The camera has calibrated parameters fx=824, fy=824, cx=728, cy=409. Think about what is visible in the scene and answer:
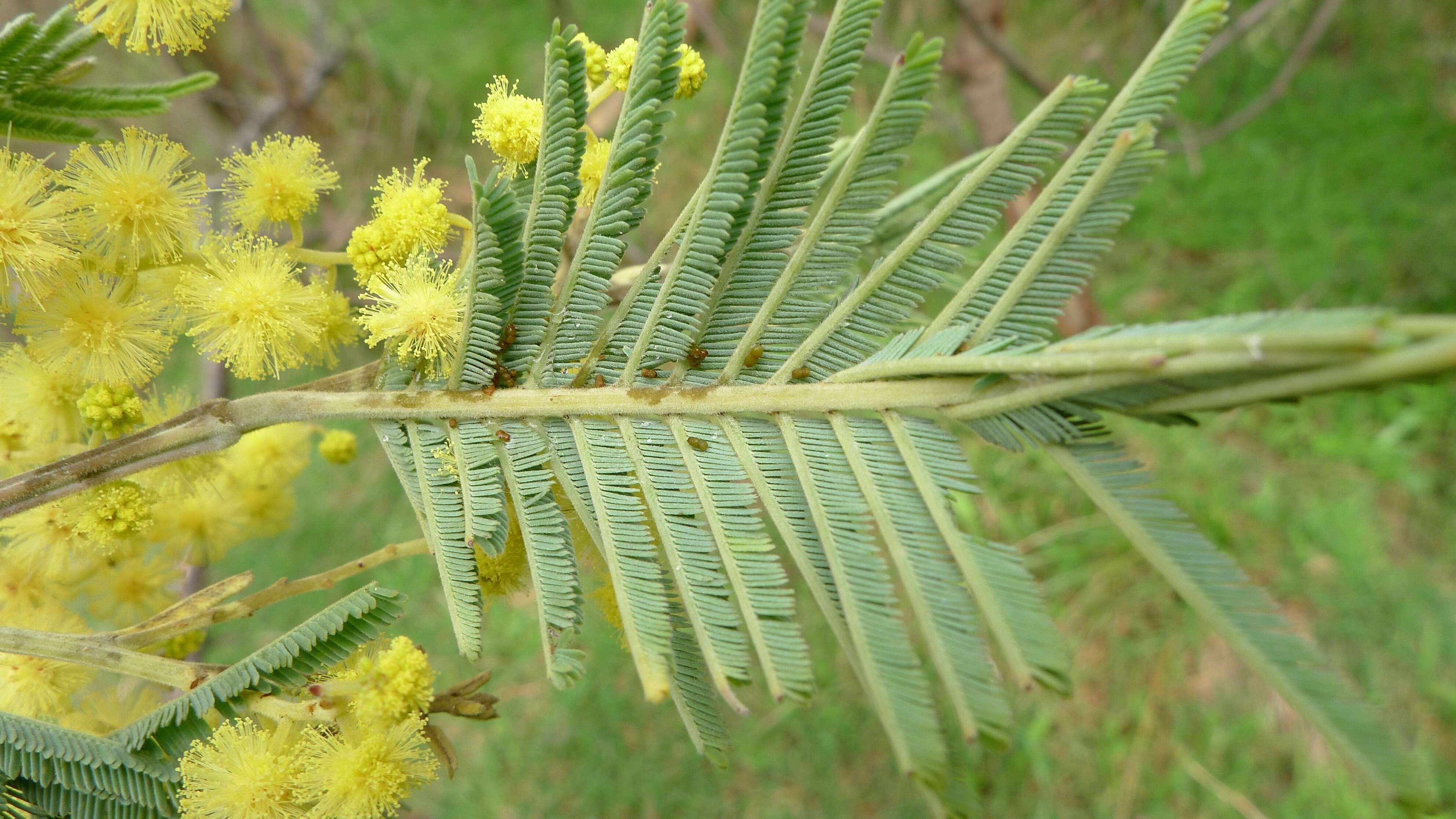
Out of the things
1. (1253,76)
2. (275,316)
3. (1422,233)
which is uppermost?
(275,316)

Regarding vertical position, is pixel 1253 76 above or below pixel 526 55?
below

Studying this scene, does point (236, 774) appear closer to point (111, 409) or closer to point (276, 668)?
point (276, 668)

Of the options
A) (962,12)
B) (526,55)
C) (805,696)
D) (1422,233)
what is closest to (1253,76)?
(1422,233)

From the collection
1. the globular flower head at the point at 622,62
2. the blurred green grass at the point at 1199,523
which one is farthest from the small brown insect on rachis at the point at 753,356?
the blurred green grass at the point at 1199,523

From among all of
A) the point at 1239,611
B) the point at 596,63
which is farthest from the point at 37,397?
the point at 1239,611

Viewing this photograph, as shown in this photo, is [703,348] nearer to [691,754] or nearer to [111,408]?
[111,408]

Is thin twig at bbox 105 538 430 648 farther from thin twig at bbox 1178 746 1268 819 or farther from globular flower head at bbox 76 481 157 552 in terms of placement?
thin twig at bbox 1178 746 1268 819

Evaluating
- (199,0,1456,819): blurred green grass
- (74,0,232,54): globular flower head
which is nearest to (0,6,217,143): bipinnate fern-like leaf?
(74,0,232,54): globular flower head
